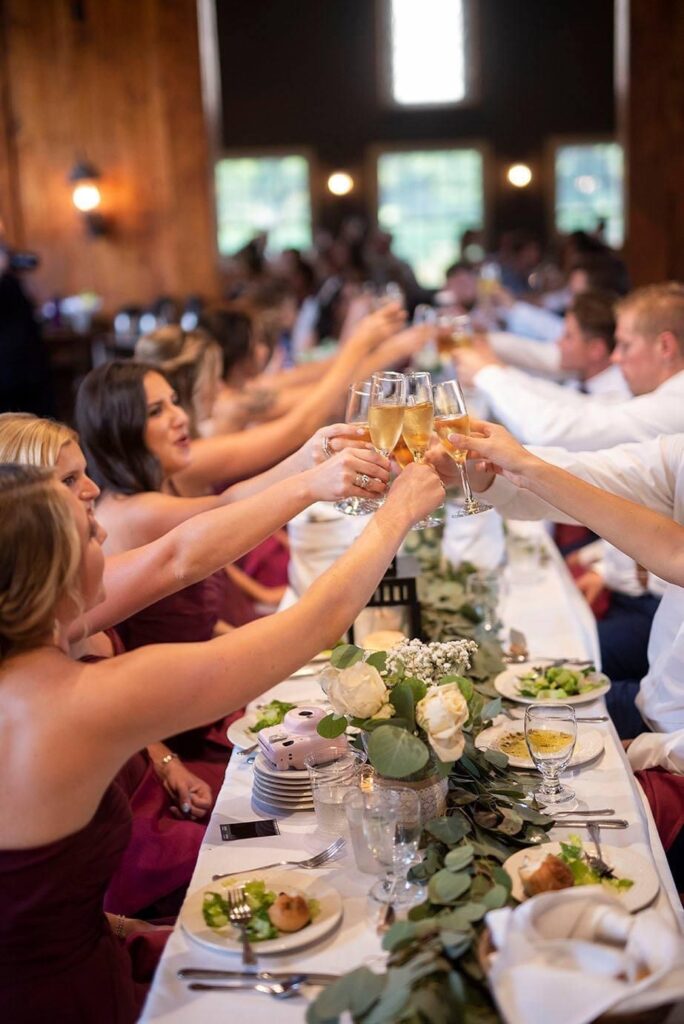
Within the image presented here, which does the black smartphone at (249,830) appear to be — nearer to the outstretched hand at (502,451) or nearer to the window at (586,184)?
the outstretched hand at (502,451)

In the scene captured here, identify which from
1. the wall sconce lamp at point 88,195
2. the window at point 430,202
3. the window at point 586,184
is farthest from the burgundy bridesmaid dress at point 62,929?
the window at point 430,202

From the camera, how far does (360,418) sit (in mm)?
2088

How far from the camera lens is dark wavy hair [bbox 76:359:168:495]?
3027mm

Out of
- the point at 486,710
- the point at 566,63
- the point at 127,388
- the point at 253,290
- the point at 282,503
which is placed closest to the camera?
the point at 486,710

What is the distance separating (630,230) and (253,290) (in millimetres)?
2922

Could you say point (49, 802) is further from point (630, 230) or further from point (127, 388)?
point (630, 230)

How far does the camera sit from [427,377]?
78.7 inches

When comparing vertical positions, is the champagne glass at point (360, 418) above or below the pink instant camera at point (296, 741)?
above

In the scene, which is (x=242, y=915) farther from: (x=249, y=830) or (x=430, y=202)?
(x=430, y=202)

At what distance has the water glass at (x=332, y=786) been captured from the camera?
1.84 m

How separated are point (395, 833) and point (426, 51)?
15636 mm

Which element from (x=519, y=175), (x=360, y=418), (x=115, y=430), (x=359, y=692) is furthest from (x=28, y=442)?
(x=519, y=175)

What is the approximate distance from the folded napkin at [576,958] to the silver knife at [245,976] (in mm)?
227

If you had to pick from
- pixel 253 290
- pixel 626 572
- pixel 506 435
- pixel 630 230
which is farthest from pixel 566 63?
pixel 506 435
